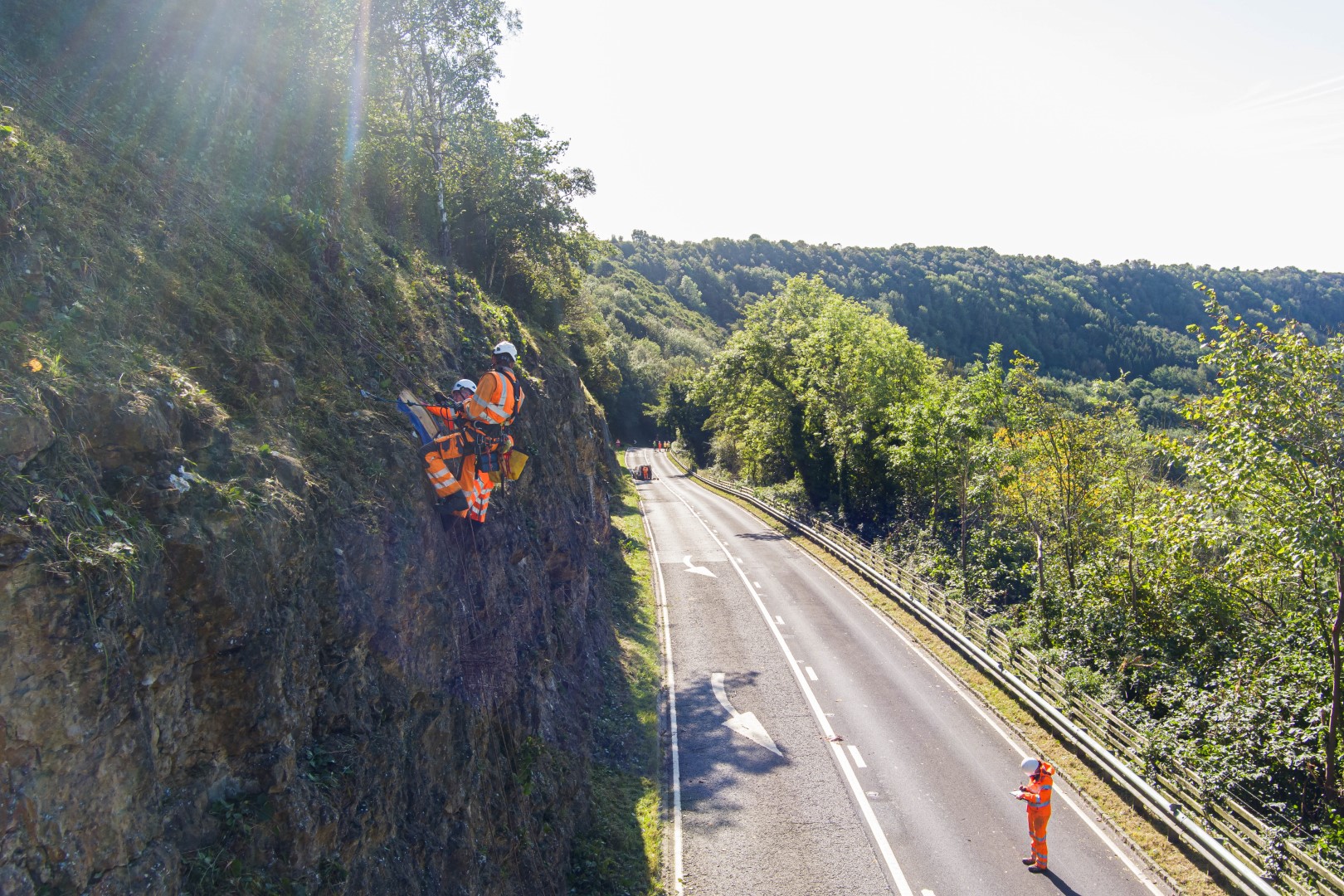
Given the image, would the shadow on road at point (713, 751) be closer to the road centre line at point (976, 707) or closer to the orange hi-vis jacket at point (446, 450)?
the road centre line at point (976, 707)

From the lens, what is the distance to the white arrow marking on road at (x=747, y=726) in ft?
52.8

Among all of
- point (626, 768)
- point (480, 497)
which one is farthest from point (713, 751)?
point (480, 497)

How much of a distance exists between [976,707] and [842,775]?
499 centimetres

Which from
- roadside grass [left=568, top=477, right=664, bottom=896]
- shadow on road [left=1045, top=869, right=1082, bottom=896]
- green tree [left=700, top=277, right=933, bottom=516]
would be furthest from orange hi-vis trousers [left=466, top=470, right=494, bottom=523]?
green tree [left=700, top=277, right=933, bottom=516]

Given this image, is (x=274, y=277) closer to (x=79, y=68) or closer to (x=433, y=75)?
(x=79, y=68)

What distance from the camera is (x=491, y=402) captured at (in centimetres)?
971

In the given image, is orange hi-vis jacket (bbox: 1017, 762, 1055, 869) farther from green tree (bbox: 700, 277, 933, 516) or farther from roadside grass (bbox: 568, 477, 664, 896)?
green tree (bbox: 700, 277, 933, 516)

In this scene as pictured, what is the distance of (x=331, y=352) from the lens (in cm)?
912

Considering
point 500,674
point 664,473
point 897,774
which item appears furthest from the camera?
point 664,473

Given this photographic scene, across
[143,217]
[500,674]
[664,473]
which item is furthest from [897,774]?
[664,473]

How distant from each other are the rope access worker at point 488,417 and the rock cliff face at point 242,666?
0.73 meters

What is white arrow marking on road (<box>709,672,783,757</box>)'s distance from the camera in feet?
52.8

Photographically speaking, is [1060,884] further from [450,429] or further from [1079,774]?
[450,429]

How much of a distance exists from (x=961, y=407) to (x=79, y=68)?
2409 cm
